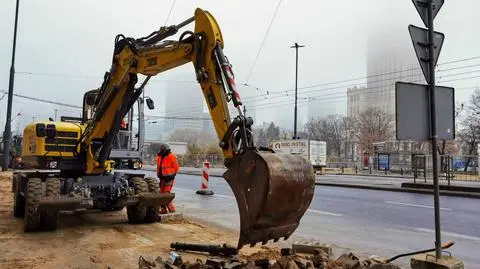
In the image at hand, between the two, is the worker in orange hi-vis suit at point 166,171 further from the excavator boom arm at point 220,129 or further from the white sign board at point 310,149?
the white sign board at point 310,149

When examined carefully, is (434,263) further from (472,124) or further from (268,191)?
(472,124)

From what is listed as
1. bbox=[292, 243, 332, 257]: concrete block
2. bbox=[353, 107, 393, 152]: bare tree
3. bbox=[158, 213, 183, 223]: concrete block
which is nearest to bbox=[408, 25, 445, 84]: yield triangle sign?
bbox=[292, 243, 332, 257]: concrete block

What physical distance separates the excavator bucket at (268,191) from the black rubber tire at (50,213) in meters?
5.05

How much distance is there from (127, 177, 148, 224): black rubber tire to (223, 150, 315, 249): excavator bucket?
5.02 metres

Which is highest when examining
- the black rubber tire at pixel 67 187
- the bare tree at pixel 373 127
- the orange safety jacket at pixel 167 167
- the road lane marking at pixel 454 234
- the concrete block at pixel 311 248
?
the bare tree at pixel 373 127

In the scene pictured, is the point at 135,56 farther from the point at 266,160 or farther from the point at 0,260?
the point at 266,160

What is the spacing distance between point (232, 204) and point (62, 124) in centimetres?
594

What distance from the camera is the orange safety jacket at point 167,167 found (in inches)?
456

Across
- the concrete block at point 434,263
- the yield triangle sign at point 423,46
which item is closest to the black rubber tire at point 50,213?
the concrete block at point 434,263

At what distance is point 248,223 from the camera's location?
5.01 metres

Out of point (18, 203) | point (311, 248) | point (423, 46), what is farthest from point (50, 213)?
point (423, 46)

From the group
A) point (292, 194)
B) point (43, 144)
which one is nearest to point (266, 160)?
point (292, 194)

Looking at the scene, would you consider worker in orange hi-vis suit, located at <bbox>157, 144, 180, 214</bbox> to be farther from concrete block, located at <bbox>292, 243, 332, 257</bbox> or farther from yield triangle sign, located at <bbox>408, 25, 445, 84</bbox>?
yield triangle sign, located at <bbox>408, 25, 445, 84</bbox>

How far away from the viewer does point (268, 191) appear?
193 inches
